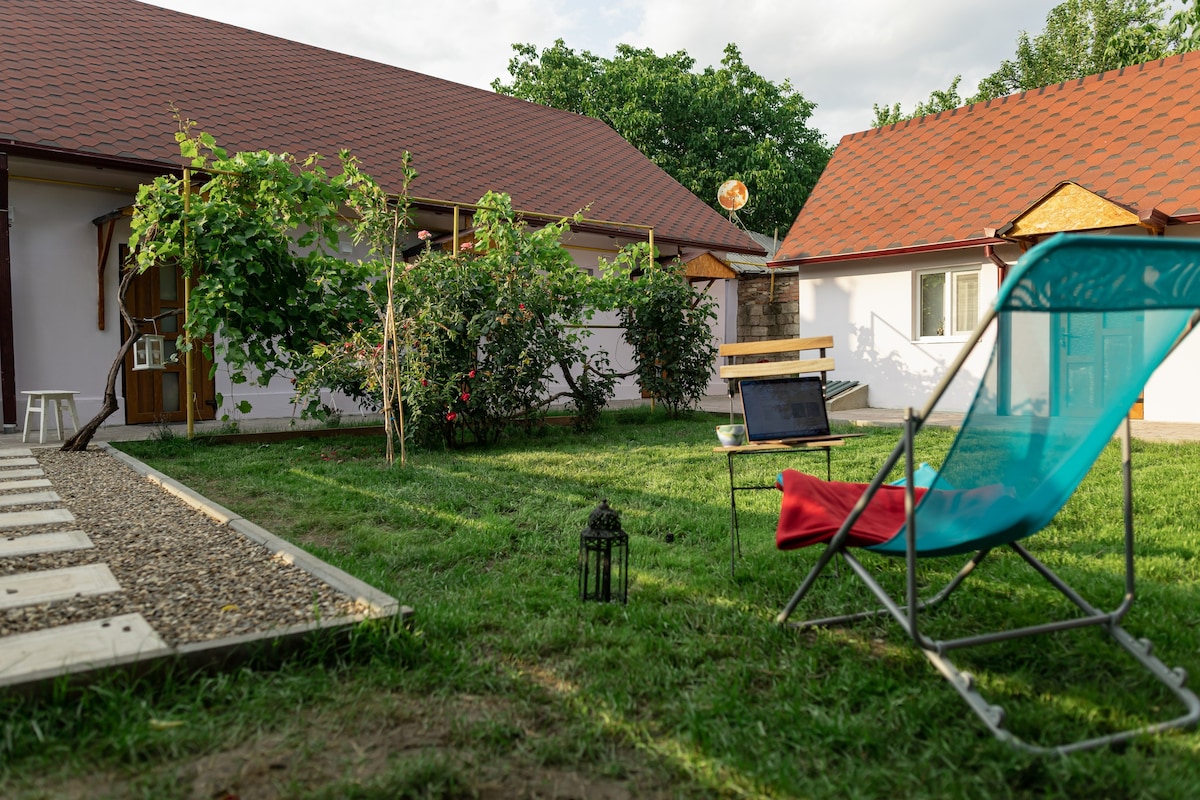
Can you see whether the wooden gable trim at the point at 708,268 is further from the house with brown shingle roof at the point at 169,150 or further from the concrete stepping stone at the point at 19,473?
the concrete stepping stone at the point at 19,473

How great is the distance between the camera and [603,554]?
10.2 feet

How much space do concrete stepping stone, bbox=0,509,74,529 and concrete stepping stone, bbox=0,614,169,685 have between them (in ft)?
6.14

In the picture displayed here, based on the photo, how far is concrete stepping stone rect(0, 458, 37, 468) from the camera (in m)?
5.82

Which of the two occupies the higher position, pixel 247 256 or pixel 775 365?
pixel 247 256

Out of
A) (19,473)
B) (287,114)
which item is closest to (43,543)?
(19,473)

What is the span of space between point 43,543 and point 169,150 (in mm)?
6402

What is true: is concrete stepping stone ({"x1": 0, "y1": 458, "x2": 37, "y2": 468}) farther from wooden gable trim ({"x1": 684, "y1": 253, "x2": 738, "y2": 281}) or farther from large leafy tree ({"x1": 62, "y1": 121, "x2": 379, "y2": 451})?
wooden gable trim ({"x1": 684, "y1": 253, "x2": 738, "y2": 281})

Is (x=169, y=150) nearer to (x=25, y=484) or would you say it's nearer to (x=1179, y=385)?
(x=25, y=484)

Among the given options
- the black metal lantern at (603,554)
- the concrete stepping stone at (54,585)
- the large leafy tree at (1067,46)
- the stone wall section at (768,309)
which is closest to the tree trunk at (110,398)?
the concrete stepping stone at (54,585)

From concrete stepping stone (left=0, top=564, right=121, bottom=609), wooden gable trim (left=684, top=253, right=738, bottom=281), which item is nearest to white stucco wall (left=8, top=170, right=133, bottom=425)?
concrete stepping stone (left=0, top=564, right=121, bottom=609)

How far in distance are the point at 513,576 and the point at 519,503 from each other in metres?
1.50

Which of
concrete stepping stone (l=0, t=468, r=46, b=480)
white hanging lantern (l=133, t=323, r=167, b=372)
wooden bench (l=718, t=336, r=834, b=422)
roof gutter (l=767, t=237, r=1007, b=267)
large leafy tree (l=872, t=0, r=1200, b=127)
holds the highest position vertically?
large leafy tree (l=872, t=0, r=1200, b=127)

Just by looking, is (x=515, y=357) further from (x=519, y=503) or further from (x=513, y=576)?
(x=513, y=576)

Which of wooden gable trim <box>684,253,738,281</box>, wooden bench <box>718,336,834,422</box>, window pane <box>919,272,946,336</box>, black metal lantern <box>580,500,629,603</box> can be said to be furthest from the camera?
wooden gable trim <box>684,253,738,281</box>
